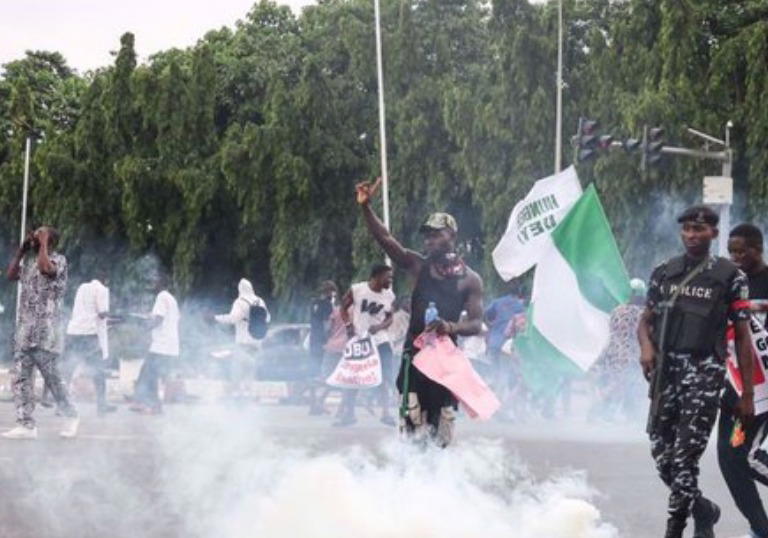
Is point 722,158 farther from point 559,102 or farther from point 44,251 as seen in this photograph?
point 44,251

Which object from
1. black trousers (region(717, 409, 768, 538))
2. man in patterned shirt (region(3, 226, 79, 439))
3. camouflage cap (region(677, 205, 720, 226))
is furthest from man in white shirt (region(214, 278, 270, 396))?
camouflage cap (region(677, 205, 720, 226))

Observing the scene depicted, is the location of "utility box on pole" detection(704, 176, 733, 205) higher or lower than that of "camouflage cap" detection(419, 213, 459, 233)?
higher

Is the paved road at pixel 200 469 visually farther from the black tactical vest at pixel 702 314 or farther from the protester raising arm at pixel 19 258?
the black tactical vest at pixel 702 314

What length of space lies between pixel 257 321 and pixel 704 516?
12952 millimetres

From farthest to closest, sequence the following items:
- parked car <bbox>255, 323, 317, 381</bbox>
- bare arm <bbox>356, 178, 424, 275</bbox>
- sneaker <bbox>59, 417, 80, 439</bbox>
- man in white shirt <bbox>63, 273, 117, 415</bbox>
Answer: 1. parked car <bbox>255, 323, 317, 381</bbox>
2. man in white shirt <bbox>63, 273, 117, 415</bbox>
3. sneaker <bbox>59, 417, 80, 439</bbox>
4. bare arm <bbox>356, 178, 424, 275</bbox>

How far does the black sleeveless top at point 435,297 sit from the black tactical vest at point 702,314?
1.69 m

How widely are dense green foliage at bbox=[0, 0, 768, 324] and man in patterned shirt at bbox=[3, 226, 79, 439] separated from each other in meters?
21.3

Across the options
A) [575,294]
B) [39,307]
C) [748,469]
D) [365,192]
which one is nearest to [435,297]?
[365,192]

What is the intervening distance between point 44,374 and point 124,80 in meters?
33.2

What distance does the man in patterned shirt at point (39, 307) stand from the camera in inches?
475

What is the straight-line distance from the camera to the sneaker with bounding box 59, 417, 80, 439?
12723mm

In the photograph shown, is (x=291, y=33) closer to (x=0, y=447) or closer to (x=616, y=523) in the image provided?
(x=0, y=447)

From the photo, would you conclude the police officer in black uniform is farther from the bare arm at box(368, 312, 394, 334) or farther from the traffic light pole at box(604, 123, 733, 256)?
the traffic light pole at box(604, 123, 733, 256)

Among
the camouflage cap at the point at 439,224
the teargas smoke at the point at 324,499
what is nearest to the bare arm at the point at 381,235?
the camouflage cap at the point at 439,224
